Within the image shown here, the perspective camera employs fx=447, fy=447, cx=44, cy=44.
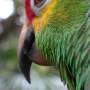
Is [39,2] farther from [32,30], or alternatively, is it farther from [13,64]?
[13,64]

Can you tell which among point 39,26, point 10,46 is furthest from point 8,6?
point 39,26

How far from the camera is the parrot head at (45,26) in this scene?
203 centimetres

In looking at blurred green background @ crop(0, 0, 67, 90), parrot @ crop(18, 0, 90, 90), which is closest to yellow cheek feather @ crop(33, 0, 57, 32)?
parrot @ crop(18, 0, 90, 90)

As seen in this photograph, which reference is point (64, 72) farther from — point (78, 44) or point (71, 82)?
point (78, 44)

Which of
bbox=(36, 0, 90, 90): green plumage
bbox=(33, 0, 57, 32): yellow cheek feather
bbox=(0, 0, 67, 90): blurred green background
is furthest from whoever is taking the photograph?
bbox=(0, 0, 67, 90): blurred green background

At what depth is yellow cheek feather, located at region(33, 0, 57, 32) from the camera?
6.88ft

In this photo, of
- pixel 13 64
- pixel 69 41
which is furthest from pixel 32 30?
pixel 13 64

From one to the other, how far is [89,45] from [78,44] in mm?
54

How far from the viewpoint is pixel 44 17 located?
2125 millimetres

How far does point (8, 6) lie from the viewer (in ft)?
15.2

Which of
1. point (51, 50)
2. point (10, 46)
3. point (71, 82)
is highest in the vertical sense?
point (51, 50)

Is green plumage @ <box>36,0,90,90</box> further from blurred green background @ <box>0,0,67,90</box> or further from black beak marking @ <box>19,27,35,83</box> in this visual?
blurred green background @ <box>0,0,67,90</box>

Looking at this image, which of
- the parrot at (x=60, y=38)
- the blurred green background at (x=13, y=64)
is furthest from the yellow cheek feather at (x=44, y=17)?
the blurred green background at (x=13, y=64)

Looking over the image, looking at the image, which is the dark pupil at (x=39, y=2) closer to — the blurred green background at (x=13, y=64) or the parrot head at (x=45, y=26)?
the parrot head at (x=45, y=26)
